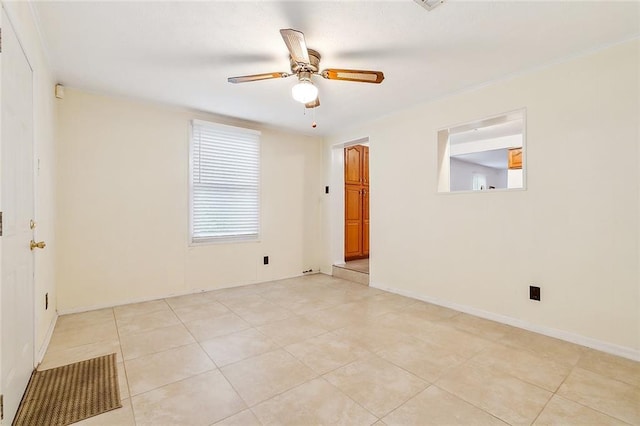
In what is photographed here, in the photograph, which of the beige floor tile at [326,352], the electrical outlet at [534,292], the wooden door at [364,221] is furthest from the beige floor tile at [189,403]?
the wooden door at [364,221]

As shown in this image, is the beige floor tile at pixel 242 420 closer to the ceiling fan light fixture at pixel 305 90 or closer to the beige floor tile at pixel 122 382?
the beige floor tile at pixel 122 382

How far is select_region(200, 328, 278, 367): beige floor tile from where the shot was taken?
7.04ft

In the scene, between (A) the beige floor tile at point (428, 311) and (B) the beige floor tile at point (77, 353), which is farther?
(A) the beige floor tile at point (428, 311)

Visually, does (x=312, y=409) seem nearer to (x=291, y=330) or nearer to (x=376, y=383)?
(x=376, y=383)

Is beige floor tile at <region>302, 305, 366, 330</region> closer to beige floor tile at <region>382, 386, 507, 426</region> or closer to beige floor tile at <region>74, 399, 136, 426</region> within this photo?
beige floor tile at <region>382, 386, 507, 426</region>

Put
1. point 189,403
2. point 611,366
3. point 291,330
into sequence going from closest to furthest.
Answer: point 189,403, point 611,366, point 291,330

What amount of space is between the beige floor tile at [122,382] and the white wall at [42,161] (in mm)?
590

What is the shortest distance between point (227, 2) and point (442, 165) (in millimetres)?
2662

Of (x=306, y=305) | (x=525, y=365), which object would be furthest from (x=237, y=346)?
(x=525, y=365)

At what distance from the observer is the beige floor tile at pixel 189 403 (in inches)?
59.2

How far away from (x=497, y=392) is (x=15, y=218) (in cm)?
288

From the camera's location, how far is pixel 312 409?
1580 millimetres

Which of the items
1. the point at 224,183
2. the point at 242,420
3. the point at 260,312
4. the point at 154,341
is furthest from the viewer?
the point at 224,183

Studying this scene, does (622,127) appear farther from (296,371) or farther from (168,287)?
(168,287)
